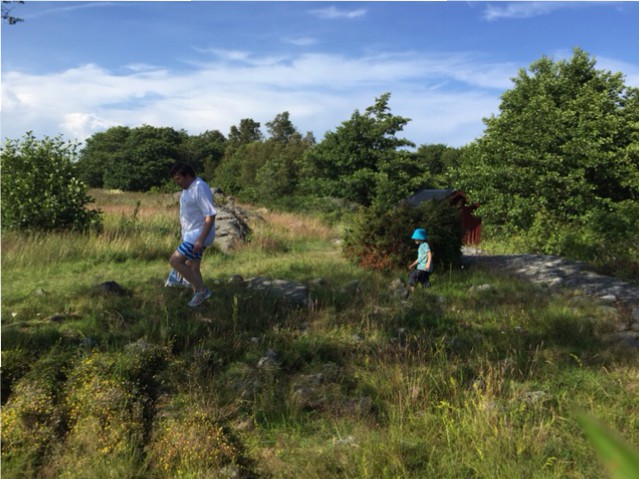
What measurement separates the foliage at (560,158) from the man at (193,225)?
14.4m

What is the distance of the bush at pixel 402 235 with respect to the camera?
10.4 meters

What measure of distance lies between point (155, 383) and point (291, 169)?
39.2m

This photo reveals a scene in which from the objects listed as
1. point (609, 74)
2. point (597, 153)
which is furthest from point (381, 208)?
point (609, 74)

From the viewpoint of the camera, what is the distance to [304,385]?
14.2 ft

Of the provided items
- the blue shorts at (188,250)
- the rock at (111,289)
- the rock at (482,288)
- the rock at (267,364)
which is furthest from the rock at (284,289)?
the rock at (482,288)

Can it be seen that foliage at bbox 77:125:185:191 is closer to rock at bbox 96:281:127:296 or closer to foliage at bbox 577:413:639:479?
rock at bbox 96:281:127:296

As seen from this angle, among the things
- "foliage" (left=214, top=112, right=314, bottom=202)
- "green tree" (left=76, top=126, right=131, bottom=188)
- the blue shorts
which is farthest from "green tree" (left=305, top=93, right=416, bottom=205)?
"green tree" (left=76, top=126, right=131, bottom=188)

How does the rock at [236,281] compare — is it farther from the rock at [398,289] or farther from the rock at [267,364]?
the rock at [267,364]

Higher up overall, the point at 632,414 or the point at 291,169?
the point at 291,169

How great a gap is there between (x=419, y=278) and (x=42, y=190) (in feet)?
30.5

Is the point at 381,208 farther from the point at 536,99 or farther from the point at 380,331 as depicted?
the point at 536,99

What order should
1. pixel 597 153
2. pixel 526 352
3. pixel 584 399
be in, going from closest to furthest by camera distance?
pixel 584 399, pixel 526 352, pixel 597 153

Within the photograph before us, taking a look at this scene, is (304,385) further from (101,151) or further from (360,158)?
(101,151)

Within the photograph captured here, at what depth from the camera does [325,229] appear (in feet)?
61.7
